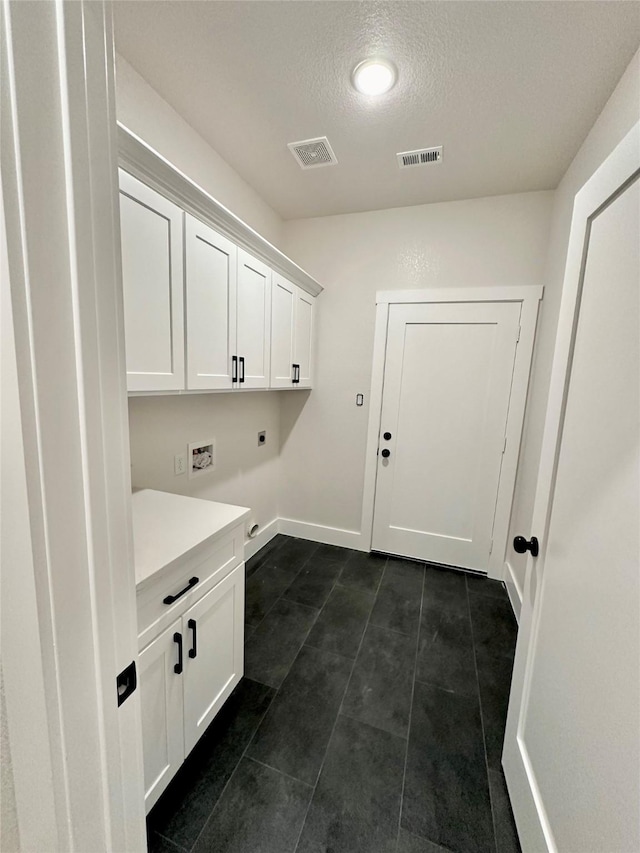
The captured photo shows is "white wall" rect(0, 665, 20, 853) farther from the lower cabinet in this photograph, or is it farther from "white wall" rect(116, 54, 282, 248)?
"white wall" rect(116, 54, 282, 248)

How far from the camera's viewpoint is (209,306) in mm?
1579

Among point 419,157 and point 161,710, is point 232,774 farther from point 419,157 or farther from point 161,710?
point 419,157

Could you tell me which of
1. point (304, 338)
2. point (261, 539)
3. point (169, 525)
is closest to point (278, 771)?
point (169, 525)

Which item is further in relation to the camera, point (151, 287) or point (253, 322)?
point (253, 322)

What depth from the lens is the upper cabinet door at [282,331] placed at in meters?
2.17

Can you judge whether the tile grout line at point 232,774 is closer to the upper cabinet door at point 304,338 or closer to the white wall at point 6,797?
the white wall at point 6,797

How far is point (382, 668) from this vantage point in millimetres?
1723

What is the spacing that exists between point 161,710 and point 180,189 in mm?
1850

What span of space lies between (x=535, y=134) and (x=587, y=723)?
2.44 meters


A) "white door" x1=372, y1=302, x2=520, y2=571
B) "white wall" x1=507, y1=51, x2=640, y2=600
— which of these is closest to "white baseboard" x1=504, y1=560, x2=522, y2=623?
"white wall" x1=507, y1=51, x2=640, y2=600

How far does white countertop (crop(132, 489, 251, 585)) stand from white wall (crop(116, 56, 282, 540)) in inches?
11.9

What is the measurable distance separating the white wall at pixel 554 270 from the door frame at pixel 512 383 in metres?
0.05

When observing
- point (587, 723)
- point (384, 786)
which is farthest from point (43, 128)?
point (384, 786)

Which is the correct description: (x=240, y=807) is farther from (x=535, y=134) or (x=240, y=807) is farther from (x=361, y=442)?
(x=535, y=134)
